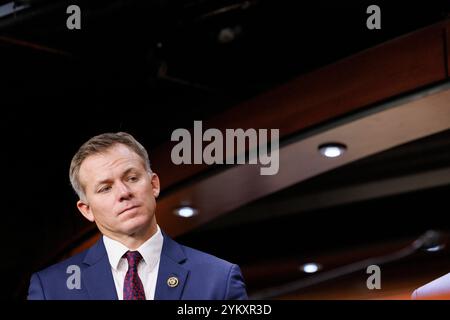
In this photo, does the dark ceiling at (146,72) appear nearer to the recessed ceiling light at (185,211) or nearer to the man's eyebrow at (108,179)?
the recessed ceiling light at (185,211)

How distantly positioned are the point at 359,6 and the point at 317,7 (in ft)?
0.89

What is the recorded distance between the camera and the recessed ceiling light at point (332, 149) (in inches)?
159

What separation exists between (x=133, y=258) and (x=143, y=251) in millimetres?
33

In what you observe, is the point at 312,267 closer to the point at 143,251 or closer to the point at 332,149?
the point at 332,149

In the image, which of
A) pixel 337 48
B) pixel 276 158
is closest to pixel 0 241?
pixel 276 158

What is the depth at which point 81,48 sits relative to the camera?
13.9 ft

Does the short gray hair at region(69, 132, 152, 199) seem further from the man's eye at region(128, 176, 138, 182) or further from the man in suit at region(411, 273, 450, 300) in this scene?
the man in suit at region(411, 273, 450, 300)

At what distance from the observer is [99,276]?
202 cm

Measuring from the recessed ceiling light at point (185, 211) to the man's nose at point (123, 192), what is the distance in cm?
259
